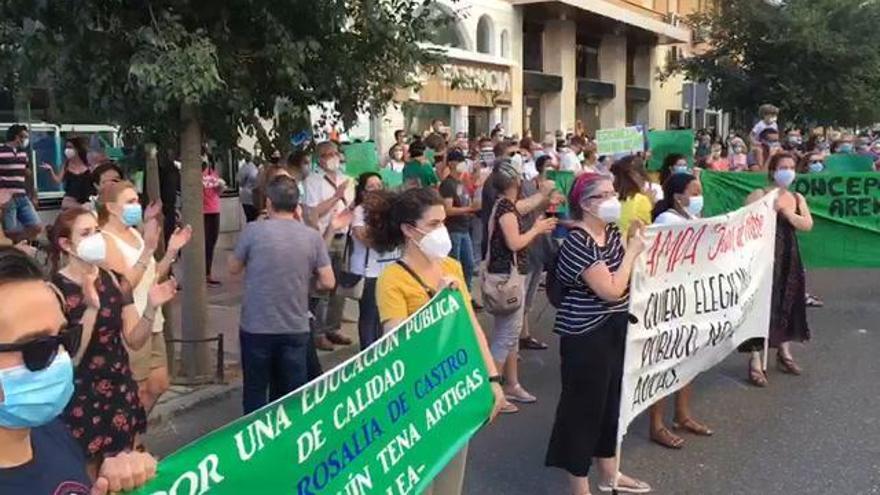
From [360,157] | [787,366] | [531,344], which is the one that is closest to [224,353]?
[531,344]

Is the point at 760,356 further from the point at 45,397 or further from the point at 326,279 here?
the point at 45,397

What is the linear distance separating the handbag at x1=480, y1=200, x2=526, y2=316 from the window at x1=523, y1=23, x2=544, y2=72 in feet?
68.5

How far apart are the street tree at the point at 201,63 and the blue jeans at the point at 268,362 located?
1.61 m

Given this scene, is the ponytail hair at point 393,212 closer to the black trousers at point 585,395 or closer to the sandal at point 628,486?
the black trousers at point 585,395

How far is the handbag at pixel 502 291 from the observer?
20.1ft

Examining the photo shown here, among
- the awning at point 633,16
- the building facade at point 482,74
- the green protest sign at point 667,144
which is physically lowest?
the green protest sign at point 667,144

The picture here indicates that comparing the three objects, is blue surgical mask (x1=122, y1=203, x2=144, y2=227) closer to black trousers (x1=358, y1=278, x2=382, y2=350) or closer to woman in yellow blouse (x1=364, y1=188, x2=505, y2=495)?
woman in yellow blouse (x1=364, y1=188, x2=505, y2=495)

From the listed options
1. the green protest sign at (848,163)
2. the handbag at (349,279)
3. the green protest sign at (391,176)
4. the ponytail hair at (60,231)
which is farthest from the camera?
the green protest sign at (848,163)

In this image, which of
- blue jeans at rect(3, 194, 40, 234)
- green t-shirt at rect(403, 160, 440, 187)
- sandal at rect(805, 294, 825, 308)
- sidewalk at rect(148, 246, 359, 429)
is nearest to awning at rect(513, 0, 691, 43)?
green t-shirt at rect(403, 160, 440, 187)

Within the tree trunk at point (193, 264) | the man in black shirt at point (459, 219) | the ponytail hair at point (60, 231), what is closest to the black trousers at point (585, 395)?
the ponytail hair at point (60, 231)

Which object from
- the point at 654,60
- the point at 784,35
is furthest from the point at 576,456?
the point at 654,60

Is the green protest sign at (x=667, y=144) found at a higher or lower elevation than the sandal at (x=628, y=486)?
higher

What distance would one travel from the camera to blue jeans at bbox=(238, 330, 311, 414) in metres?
5.01

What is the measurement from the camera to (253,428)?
2553 mm
